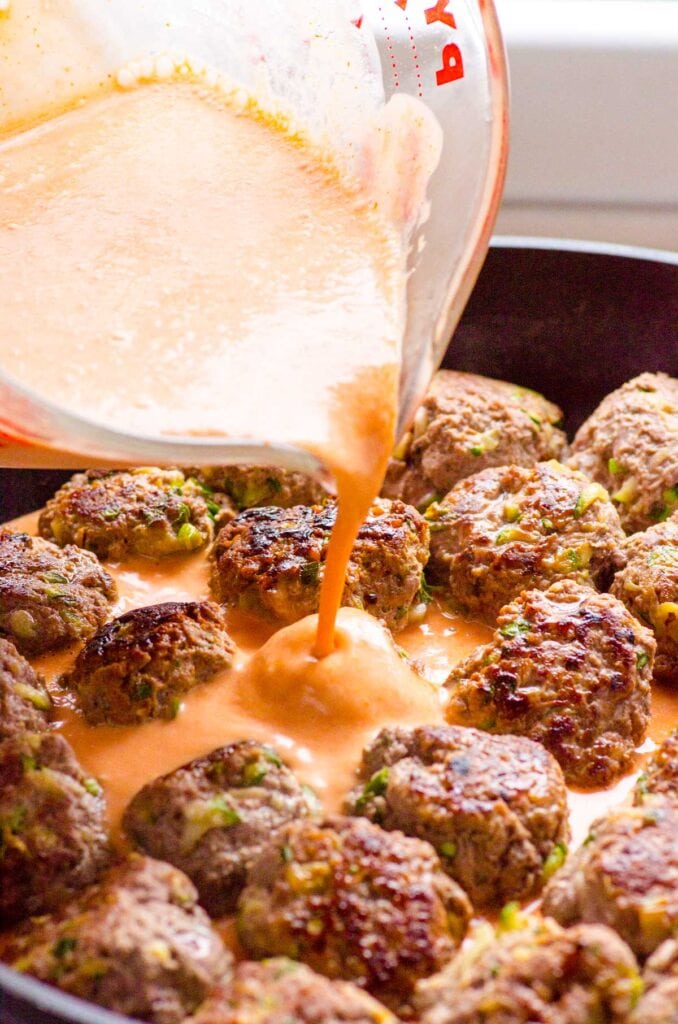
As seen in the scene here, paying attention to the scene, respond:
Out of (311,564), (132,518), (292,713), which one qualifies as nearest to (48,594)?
(132,518)

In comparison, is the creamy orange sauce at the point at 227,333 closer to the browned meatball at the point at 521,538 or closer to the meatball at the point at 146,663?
the meatball at the point at 146,663

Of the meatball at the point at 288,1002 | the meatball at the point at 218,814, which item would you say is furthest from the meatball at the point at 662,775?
the meatball at the point at 288,1002

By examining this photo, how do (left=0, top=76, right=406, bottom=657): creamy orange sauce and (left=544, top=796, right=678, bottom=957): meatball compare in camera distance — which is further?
(left=0, top=76, right=406, bottom=657): creamy orange sauce

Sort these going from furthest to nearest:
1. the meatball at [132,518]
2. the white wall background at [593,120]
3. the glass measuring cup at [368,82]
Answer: the white wall background at [593,120] < the meatball at [132,518] < the glass measuring cup at [368,82]

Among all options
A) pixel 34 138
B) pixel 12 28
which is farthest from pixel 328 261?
pixel 12 28

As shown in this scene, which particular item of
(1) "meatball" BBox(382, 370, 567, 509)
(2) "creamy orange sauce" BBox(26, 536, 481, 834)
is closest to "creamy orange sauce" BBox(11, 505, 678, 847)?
(2) "creamy orange sauce" BBox(26, 536, 481, 834)

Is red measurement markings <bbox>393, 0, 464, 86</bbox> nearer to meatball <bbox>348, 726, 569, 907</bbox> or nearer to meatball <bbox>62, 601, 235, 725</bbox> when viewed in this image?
meatball <bbox>62, 601, 235, 725</bbox>

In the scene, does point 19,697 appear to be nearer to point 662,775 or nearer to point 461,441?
point 662,775
